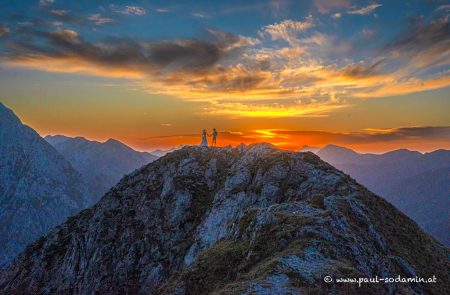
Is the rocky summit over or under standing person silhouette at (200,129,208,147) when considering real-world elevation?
under

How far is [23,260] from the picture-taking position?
274ft

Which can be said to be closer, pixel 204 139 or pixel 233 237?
pixel 233 237

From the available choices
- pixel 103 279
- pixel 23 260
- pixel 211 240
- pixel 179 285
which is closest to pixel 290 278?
pixel 179 285

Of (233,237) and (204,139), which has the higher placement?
(204,139)

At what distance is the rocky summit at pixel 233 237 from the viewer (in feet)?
78.7

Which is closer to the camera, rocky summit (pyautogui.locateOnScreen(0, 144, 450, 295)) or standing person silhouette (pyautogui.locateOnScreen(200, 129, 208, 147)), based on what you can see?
rocky summit (pyautogui.locateOnScreen(0, 144, 450, 295))

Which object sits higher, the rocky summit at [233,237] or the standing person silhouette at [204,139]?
the standing person silhouette at [204,139]

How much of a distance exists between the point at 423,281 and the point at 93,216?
2769 inches

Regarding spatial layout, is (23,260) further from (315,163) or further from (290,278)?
(290,278)

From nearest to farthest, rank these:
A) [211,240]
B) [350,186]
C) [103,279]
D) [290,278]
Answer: [290,278], [350,186], [211,240], [103,279]

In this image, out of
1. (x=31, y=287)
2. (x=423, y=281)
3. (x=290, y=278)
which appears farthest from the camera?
(x=31, y=287)

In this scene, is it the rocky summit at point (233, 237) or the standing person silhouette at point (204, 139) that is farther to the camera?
the standing person silhouette at point (204, 139)

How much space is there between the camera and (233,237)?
3259 centimetres

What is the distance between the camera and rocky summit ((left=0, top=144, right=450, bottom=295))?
24.0 metres
